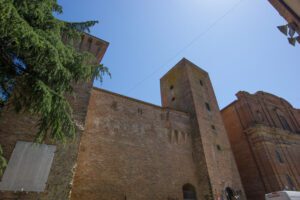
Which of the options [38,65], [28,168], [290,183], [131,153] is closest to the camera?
[38,65]

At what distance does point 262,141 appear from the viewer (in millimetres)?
17312

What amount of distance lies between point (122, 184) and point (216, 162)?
23.0 ft

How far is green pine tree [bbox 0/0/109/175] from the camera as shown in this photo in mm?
5152

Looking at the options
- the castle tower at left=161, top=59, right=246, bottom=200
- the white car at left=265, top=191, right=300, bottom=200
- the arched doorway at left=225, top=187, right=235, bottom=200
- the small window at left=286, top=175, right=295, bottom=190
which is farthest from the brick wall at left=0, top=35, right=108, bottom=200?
the small window at left=286, top=175, right=295, bottom=190

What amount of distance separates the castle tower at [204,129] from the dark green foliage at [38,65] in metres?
9.58

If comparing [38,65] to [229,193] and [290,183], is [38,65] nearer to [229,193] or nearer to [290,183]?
[229,193]

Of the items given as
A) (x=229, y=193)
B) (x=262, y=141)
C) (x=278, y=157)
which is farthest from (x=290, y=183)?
→ (x=229, y=193)

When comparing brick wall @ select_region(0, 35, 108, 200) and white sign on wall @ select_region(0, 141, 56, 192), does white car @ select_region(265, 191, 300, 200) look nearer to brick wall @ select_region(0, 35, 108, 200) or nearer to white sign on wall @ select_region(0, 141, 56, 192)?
brick wall @ select_region(0, 35, 108, 200)

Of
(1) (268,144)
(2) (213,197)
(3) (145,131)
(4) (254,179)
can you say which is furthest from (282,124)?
(3) (145,131)

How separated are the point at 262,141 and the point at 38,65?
18480mm

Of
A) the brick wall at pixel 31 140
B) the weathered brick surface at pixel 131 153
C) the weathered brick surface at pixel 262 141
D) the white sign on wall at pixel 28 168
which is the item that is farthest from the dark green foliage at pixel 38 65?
the weathered brick surface at pixel 262 141

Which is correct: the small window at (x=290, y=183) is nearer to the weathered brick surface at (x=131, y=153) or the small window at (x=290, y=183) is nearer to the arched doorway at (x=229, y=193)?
the arched doorway at (x=229, y=193)

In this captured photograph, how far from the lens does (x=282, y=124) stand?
70.1 feet

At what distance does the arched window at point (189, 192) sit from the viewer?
39.7ft
